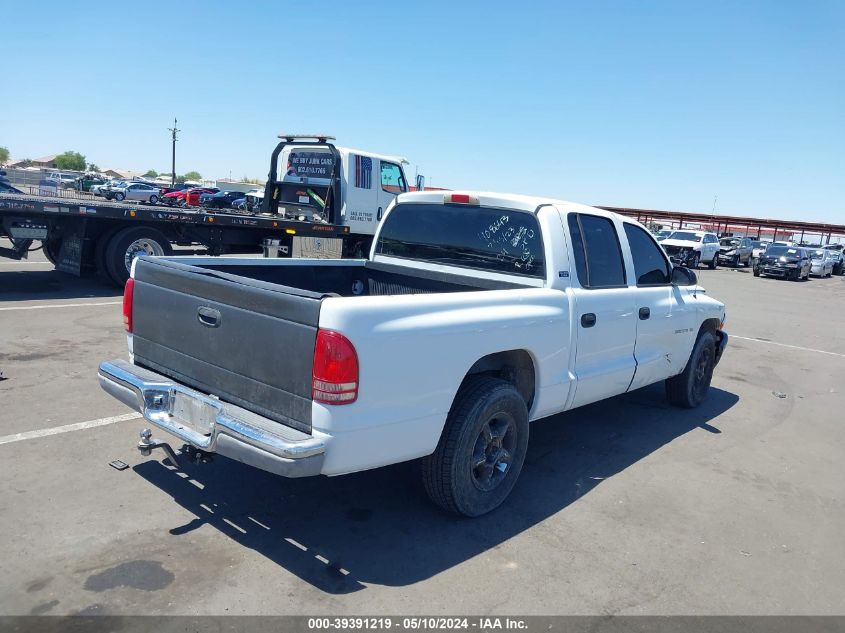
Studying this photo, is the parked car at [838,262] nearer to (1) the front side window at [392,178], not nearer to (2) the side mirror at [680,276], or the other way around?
A: (1) the front side window at [392,178]

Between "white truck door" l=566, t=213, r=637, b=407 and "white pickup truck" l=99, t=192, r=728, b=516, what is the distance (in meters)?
0.02

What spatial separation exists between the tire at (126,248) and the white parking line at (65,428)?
20.0 ft

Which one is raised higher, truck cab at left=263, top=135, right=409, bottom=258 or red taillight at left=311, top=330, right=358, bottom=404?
truck cab at left=263, top=135, right=409, bottom=258

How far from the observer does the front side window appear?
14352mm

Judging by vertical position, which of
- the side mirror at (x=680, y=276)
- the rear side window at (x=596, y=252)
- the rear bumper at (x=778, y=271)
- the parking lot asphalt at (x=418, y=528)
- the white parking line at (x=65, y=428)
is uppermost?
the rear side window at (x=596, y=252)

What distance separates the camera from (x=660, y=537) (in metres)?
4.11

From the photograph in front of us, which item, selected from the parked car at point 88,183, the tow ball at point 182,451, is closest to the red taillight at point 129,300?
the tow ball at point 182,451

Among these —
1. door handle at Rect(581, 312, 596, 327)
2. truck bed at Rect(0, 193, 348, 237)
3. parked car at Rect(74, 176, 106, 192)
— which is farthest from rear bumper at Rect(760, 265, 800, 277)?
parked car at Rect(74, 176, 106, 192)

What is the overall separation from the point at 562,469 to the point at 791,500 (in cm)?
164

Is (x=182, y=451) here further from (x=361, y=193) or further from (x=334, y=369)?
(x=361, y=193)

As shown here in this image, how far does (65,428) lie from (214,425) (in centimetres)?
228

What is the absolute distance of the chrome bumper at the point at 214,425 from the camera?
10.1 feet

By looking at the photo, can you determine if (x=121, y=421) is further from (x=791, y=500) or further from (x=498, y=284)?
(x=791, y=500)

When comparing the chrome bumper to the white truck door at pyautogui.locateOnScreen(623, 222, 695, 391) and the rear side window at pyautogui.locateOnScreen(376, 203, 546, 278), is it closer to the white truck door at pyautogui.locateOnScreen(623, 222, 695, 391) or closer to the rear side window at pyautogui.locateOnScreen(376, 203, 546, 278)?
the rear side window at pyautogui.locateOnScreen(376, 203, 546, 278)
